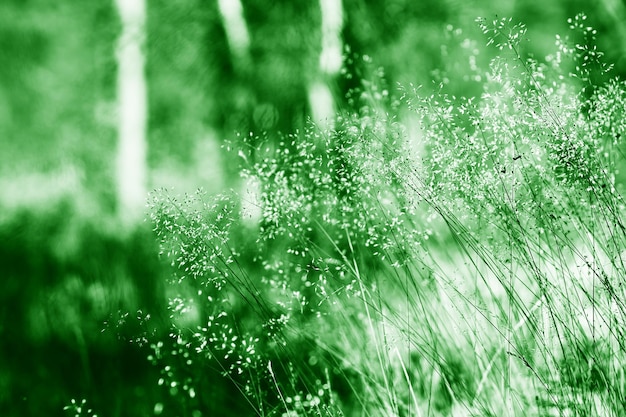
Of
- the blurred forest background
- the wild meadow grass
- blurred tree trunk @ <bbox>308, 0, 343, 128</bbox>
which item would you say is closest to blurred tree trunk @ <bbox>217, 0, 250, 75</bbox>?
the blurred forest background

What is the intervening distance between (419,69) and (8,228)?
9.68ft

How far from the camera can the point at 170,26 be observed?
3838 millimetres

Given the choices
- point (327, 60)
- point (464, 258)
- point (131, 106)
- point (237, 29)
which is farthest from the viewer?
point (131, 106)

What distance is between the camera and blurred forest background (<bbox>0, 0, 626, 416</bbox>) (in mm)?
2832

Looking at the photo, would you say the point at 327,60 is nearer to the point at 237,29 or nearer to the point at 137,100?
the point at 237,29

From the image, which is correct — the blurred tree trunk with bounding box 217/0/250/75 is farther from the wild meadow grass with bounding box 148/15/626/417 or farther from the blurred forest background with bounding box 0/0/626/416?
the wild meadow grass with bounding box 148/15/626/417

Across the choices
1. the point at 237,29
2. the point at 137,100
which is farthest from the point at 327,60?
the point at 137,100

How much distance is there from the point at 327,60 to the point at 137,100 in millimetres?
1752

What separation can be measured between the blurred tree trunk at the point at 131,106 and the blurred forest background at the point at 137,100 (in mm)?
10

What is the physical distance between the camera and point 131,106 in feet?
13.2

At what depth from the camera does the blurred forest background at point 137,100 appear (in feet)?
9.29

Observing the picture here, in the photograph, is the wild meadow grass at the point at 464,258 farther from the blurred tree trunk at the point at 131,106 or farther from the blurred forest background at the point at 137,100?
the blurred tree trunk at the point at 131,106

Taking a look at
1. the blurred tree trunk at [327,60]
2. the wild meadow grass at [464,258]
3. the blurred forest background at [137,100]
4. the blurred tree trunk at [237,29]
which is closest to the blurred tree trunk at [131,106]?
the blurred forest background at [137,100]

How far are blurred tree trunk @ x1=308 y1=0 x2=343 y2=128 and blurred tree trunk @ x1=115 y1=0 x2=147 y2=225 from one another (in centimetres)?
139
